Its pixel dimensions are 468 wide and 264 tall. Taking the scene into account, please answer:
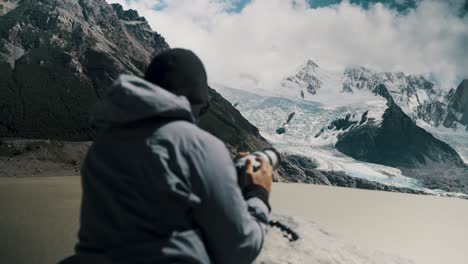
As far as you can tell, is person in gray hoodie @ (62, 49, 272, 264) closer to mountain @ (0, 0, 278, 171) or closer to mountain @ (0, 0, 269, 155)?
mountain @ (0, 0, 278, 171)

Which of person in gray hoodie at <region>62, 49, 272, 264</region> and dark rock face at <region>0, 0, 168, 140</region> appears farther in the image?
dark rock face at <region>0, 0, 168, 140</region>

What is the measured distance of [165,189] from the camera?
246 cm

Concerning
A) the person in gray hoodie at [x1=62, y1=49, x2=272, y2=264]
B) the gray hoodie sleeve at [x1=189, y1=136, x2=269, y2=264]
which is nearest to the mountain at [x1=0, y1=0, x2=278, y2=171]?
the person in gray hoodie at [x1=62, y1=49, x2=272, y2=264]

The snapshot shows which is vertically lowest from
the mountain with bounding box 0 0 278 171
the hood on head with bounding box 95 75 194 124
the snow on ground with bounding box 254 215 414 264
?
the mountain with bounding box 0 0 278 171

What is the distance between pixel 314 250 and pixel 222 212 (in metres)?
4.36

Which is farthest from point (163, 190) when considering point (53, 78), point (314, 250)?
point (53, 78)

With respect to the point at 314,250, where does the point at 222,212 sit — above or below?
above

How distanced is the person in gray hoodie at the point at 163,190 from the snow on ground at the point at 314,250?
3670 millimetres

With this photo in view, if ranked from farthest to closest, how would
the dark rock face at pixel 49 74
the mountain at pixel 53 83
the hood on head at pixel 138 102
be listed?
the dark rock face at pixel 49 74 → the mountain at pixel 53 83 → the hood on head at pixel 138 102

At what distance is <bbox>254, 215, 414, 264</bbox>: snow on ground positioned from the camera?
245 inches

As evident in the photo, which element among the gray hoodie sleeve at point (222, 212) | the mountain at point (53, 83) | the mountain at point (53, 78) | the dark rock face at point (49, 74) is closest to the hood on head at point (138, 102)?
the gray hoodie sleeve at point (222, 212)

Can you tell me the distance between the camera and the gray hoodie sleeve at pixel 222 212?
2.47 m

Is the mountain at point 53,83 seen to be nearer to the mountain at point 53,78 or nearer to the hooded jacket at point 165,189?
the mountain at point 53,78

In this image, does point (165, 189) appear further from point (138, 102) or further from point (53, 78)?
point (53, 78)
